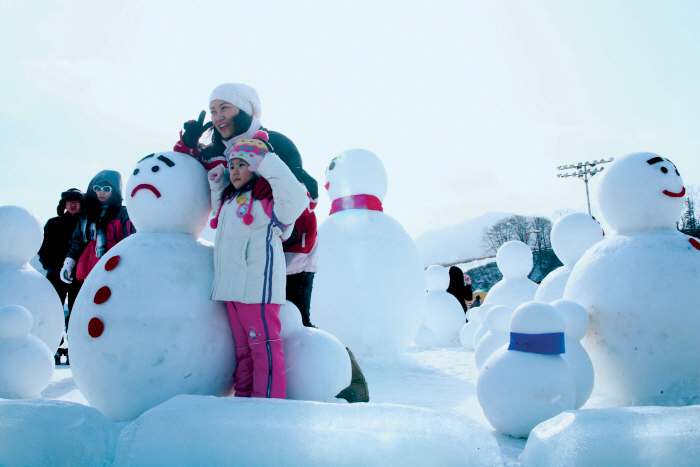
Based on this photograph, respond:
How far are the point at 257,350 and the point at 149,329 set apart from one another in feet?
1.53

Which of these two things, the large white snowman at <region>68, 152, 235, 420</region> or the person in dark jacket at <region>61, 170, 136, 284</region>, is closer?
the large white snowman at <region>68, 152, 235, 420</region>

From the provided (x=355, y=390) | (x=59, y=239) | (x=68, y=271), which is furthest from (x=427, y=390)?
(x=59, y=239)

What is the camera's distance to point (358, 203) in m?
6.23

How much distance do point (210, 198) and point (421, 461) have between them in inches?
68.5

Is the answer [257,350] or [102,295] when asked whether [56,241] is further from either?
[257,350]

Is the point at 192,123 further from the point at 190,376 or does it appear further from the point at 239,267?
the point at 190,376

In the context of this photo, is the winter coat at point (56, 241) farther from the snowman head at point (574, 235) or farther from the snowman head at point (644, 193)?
the snowman head at point (644, 193)

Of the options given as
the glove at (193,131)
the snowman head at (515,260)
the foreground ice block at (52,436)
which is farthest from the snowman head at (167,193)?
the snowman head at (515,260)

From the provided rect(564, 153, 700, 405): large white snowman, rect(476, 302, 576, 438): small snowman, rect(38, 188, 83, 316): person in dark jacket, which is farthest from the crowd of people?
rect(38, 188, 83, 316): person in dark jacket

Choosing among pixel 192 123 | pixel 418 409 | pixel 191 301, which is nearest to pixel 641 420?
pixel 418 409

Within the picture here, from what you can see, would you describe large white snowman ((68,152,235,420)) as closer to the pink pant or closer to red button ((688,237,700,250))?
the pink pant

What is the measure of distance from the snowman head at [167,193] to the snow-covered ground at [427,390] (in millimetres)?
1031

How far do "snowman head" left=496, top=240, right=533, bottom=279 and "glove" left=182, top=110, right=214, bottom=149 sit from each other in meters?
5.24

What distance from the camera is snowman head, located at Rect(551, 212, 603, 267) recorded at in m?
5.72
